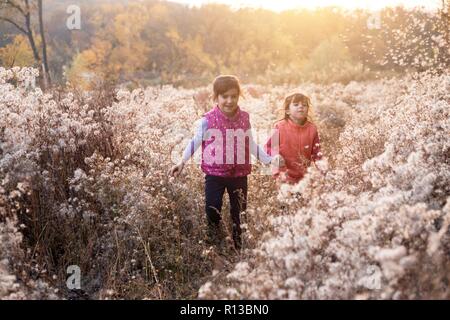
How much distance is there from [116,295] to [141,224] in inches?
31.4

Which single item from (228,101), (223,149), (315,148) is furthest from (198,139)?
(315,148)

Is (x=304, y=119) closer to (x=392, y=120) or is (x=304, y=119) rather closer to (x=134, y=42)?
(x=392, y=120)

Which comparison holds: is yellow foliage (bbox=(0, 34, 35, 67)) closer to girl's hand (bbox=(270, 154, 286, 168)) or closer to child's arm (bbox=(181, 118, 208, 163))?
child's arm (bbox=(181, 118, 208, 163))

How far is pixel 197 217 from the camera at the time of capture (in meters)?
5.06

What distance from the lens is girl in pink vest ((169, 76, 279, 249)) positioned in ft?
15.9

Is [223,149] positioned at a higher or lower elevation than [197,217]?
higher

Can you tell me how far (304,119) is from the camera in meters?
5.29

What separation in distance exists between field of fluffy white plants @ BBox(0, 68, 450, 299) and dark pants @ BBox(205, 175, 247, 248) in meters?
0.17

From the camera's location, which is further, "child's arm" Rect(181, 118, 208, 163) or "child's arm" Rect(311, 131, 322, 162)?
"child's arm" Rect(311, 131, 322, 162)

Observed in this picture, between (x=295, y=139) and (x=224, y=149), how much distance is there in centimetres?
85

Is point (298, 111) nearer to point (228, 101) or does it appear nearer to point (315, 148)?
point (315, 148)

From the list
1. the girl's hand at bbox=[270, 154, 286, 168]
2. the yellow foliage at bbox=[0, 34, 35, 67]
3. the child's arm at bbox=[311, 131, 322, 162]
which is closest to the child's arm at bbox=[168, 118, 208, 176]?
the girl's hand at bbox=[270, 154, 286, 168]

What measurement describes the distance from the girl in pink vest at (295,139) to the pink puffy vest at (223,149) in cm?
47
